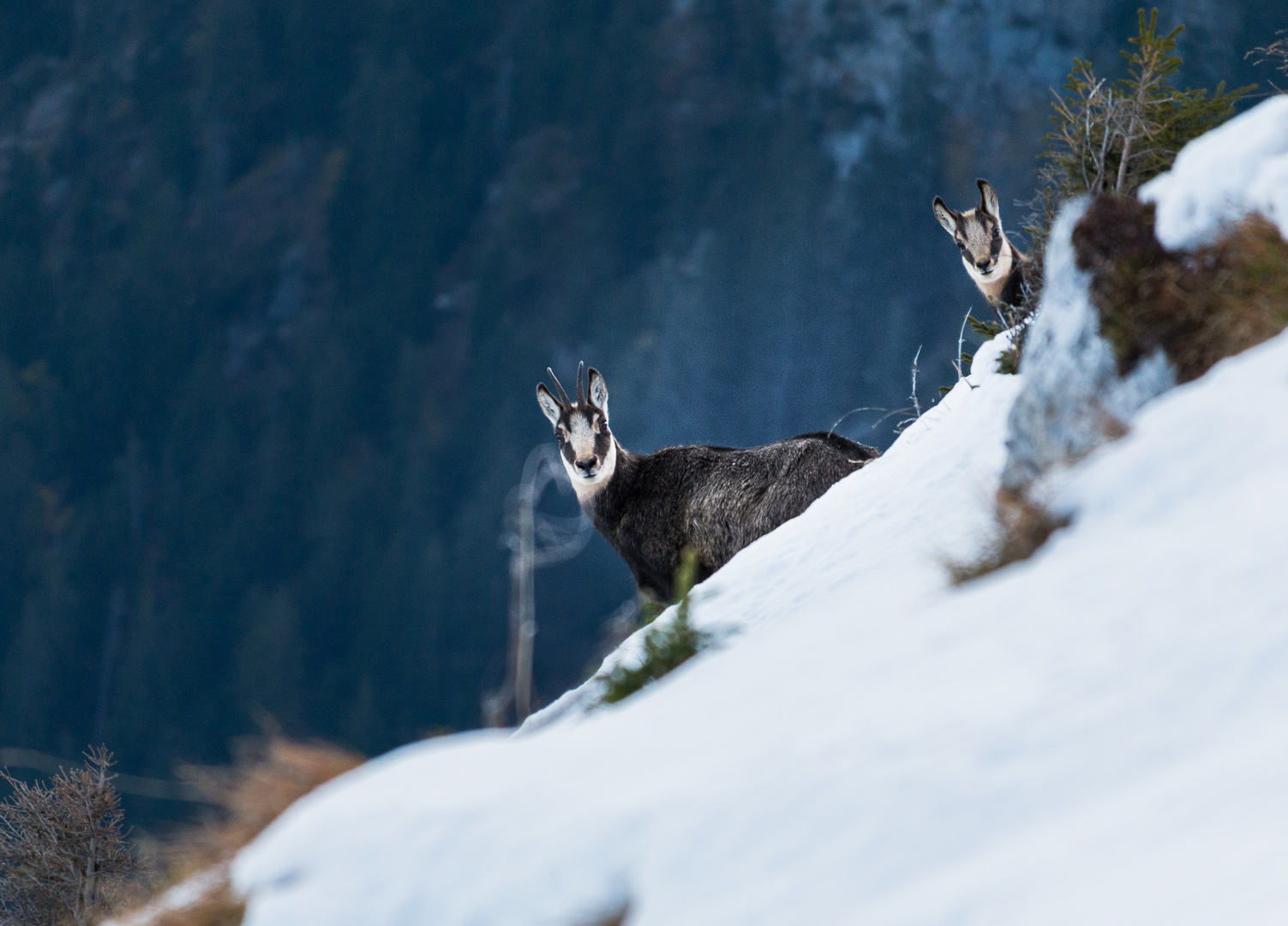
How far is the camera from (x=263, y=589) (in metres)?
94.9

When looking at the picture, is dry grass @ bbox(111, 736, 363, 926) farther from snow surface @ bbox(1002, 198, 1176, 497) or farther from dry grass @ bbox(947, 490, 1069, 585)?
snow surface @ bbox(1002, 198, 1176, 497)

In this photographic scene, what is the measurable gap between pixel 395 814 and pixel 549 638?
77.9 metres

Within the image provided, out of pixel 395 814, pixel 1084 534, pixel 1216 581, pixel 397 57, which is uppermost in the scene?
pixel 397 57

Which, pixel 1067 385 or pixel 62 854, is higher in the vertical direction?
pixel 62 854

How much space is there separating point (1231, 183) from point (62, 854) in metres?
13.8

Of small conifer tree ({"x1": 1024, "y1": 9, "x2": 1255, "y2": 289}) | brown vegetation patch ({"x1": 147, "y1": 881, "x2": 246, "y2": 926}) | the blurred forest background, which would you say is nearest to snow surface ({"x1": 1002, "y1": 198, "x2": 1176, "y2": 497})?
small conifer tree ({"x1": 1024, "y1": 9, "x2": 1255, "y2": 289})

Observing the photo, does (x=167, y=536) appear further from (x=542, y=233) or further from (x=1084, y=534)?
(x=1084, y=534)

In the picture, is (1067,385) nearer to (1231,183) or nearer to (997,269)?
(1231,183)

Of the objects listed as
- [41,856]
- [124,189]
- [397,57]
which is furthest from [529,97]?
[41,856]

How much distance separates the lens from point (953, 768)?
398 cm

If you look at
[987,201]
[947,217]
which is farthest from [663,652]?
[947,217]

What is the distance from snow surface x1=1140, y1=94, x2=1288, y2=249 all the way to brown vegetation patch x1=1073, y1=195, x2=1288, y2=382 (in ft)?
0.33

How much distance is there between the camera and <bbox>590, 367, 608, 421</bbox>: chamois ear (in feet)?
45.7

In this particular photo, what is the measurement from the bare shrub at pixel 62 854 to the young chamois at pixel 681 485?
658 centimetres
